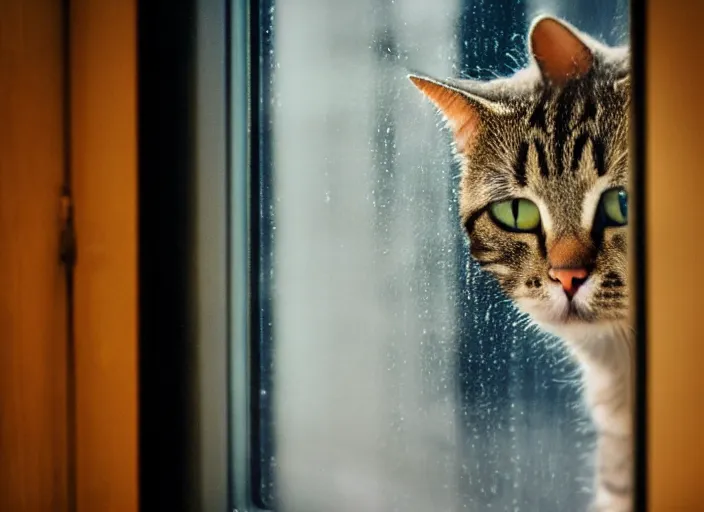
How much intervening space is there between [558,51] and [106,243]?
60cm

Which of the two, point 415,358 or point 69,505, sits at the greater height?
point 415,358

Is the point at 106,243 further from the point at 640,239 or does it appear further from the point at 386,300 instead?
the point at 640,239

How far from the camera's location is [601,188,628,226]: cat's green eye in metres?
0.66

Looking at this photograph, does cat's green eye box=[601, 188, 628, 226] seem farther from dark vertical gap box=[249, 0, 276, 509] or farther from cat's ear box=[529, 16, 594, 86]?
dark vertical gap box=[249, 0, 276, 509]

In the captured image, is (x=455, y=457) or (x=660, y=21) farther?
(x=455, y=457)

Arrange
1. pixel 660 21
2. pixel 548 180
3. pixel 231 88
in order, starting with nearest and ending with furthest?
pixel 660 21 → pixel 548 180 → pixel 231 88

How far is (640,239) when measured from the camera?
598mm

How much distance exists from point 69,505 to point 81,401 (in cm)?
15

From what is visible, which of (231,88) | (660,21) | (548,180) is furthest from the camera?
(231,88)

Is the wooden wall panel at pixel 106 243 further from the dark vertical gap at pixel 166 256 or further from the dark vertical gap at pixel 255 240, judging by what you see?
the dark vertical gap at pixel 255 240

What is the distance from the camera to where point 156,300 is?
818 millimetres

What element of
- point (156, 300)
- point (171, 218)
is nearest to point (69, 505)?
point (156, 300)

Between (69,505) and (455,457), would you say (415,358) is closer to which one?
(455,457)

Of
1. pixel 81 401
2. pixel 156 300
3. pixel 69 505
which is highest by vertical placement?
pixel 156 300
